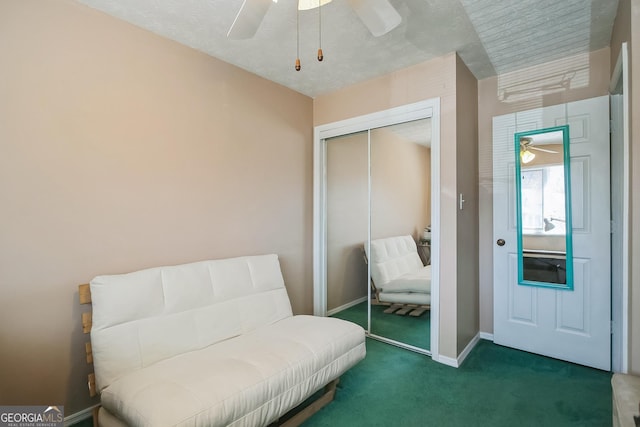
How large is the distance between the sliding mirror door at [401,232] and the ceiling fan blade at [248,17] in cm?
160

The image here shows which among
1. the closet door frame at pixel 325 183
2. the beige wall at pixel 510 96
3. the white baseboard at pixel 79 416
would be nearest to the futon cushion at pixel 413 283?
the closet door frame at pixel 325 183

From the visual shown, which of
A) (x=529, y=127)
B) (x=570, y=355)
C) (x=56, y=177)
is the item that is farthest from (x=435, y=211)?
(x=56, y=177)

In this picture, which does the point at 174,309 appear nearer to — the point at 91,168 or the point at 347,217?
the point at 91,168

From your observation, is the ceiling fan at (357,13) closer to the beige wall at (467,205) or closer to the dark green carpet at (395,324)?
the beige wall at (467,205)

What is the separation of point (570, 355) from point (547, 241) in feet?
3.03

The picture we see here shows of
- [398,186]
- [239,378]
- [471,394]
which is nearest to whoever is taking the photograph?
[239,378]

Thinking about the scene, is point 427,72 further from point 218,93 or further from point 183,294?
point 183,294

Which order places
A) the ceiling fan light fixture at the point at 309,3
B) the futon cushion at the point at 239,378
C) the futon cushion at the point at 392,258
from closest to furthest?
the futon cushion at the point at 239,378, the ceiling fan light fixture at the point at 309,3, the futon cushion at the point at 392,258

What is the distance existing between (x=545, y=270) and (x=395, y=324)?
1.37 metres

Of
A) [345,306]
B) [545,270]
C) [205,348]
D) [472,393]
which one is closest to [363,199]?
[345,306]

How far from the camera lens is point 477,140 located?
2.90m

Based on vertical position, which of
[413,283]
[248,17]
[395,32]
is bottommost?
[413,283]

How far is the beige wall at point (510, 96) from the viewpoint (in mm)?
2383

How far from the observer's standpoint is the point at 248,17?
149 cm
